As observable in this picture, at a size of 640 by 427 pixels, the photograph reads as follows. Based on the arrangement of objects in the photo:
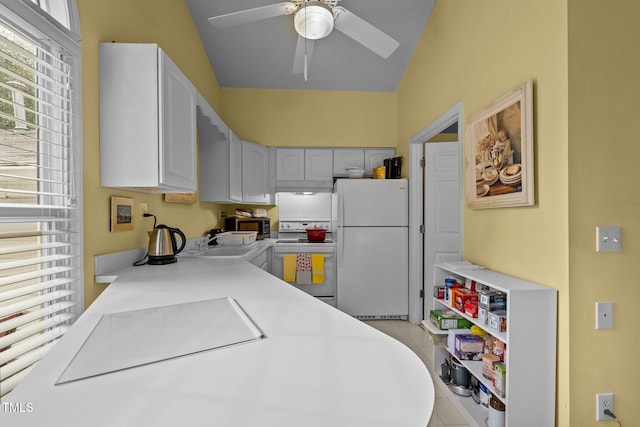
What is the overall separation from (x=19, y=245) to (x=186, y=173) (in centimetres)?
88

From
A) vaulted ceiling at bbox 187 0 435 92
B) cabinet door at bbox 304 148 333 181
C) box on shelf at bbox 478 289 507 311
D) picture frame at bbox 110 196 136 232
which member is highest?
vaulted ceiling at bbox 187 0 435 92

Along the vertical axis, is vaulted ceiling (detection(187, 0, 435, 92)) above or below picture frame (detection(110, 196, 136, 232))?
above

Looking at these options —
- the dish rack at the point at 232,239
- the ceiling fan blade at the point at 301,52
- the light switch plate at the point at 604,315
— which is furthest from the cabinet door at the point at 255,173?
the light switch plate at the point at 604,315

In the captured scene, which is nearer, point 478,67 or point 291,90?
point 478,67

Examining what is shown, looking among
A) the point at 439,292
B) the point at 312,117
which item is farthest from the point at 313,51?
the point at 439,292

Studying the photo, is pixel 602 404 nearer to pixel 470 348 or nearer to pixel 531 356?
pixel 531 356

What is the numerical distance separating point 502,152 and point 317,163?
2.55 metres

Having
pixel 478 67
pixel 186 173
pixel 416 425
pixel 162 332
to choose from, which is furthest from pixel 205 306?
pixel 478 67

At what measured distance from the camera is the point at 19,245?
119 cm

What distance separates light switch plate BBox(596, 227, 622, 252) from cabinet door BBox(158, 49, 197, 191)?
209cm

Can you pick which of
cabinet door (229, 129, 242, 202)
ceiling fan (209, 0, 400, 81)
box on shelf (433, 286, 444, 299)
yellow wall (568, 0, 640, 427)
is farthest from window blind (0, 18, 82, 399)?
yellow wall (568, 0, 640, 427)

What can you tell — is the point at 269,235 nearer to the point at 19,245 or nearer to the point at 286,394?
the point at 19,245

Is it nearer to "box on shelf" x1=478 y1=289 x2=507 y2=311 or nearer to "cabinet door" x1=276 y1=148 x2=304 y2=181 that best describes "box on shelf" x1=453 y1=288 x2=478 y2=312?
"box on shelf" x1=478 y1=289 x2=507 y2=311

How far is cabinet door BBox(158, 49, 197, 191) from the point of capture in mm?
1599
